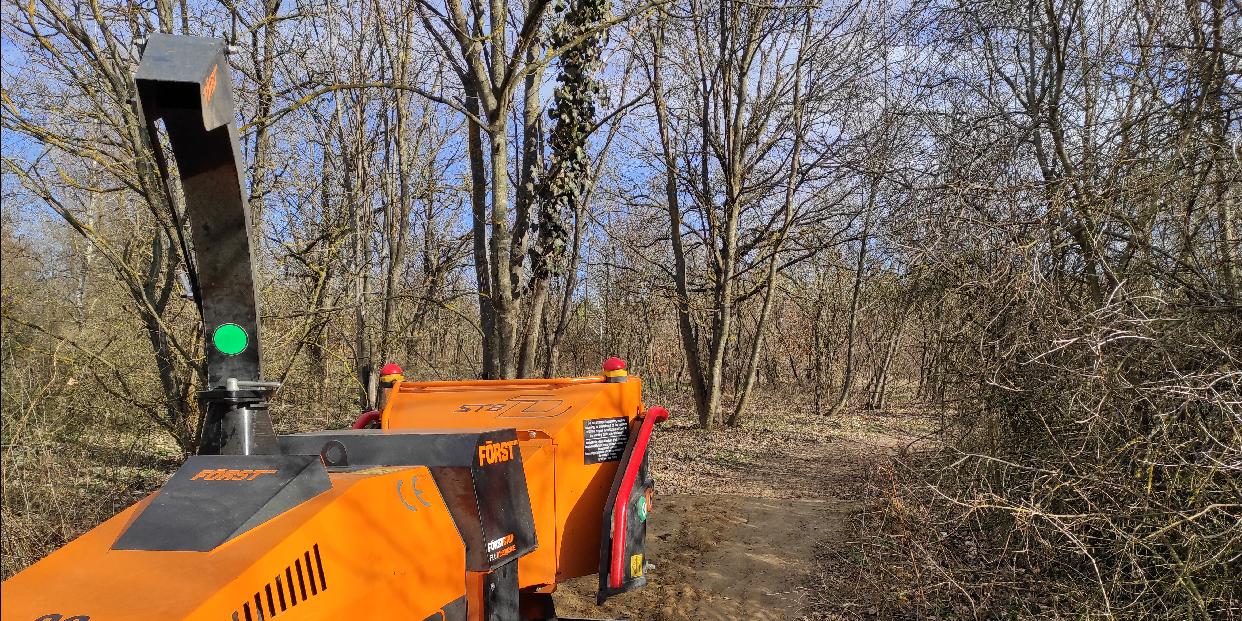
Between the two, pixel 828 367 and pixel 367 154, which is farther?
pixel 828 367

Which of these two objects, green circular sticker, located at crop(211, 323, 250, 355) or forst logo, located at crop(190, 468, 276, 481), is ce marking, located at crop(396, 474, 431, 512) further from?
green circular sticker, located at crop(211, 323, 250, 355)

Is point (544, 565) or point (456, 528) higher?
point (456, 528)

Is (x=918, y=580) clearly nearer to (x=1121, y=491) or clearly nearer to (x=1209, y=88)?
(x=1121, y=491)

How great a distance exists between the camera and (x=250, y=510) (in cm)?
240

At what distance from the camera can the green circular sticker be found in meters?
2.81

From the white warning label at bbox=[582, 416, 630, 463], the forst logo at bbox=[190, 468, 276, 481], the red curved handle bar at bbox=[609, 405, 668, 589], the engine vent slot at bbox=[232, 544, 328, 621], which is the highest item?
the forst logo at bbox=[190, 468, 276, 481]

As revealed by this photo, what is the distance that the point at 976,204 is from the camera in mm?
5523

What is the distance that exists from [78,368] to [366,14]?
6032 millimetres

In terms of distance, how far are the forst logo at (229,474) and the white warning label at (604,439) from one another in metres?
2.31

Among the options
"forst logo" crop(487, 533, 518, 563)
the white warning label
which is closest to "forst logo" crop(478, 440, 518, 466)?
"forst logo" crop(487, 533, 518, 563)

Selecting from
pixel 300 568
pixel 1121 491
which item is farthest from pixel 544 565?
pixel 1121 491

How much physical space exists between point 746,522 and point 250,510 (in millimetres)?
7090

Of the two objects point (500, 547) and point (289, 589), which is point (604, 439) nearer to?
point (500, 547)

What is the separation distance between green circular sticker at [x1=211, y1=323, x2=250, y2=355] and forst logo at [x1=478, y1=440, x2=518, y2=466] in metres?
0.94
